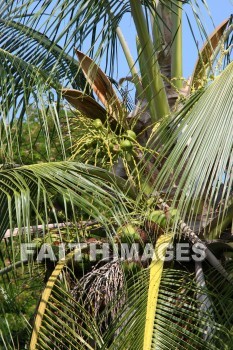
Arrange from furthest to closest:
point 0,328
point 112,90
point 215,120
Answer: point 112,90, point 0,328, point 215,120

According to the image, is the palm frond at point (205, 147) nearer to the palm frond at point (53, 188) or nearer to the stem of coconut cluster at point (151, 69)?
the palm frond at point (53, 188)

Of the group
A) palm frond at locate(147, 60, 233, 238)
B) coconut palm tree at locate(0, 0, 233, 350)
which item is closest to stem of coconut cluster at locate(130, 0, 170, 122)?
coconut palm tree at locate(0, 0, 233, 350)

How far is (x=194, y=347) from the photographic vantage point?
4320 mm

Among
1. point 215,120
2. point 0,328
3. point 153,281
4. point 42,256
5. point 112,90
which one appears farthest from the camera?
point 112,90

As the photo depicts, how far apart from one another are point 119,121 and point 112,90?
452 millimetres

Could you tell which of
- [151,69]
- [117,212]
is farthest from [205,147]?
[151,69]

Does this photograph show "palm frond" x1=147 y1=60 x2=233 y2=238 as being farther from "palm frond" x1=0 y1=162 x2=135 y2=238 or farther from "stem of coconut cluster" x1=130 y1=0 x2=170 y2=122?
"stem of coconut cluster" x1=130 y1=0 x2=170 y2=122

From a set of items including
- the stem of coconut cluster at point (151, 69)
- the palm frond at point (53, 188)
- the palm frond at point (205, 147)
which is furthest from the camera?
the stem of coconut cluster at point (151, 69)

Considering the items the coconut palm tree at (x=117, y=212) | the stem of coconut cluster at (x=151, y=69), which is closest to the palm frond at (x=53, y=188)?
the coconut palm tree at (x=117, y=212)

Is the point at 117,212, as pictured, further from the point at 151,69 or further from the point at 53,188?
the point at 151,69

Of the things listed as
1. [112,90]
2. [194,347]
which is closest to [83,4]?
[112,90]

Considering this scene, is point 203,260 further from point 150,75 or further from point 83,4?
point 83,4

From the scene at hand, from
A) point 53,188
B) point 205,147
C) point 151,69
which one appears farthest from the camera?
point 151,69

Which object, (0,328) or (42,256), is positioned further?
(42,256)
